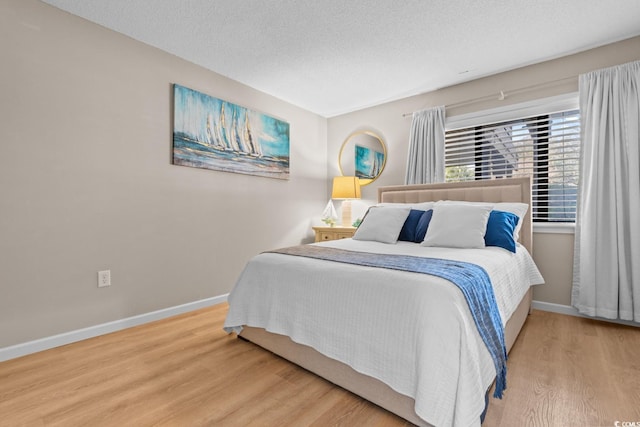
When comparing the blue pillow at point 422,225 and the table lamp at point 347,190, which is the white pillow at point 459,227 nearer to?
the blue pillow at point 422,225

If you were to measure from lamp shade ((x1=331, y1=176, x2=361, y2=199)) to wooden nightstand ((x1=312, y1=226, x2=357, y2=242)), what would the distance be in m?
0.44

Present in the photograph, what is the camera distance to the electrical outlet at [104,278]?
97.8 inches

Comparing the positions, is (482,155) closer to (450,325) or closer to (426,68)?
(426,68)

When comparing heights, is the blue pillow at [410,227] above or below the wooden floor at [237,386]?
above

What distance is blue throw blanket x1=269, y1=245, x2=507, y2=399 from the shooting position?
143cm

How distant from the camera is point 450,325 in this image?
1.28 metres

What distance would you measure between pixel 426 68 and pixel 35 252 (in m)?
3.62

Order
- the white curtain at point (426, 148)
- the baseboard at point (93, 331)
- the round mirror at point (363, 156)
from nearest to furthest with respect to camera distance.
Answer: the baseboard at point (93, 331)
the white curtain at point (426, 148)
the round mirror at point (363, 156)

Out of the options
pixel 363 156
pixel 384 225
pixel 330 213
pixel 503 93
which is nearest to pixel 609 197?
pixel 503 93

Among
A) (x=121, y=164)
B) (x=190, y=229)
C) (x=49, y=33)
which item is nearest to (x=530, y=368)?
(x=190, y=229)

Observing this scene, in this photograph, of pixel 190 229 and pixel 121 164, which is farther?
pixel 190 229

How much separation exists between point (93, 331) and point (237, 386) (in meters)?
1.48

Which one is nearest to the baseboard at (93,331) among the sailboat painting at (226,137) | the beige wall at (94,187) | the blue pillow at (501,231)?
the beige wall at (94,187)

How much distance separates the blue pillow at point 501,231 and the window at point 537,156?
849 mm
